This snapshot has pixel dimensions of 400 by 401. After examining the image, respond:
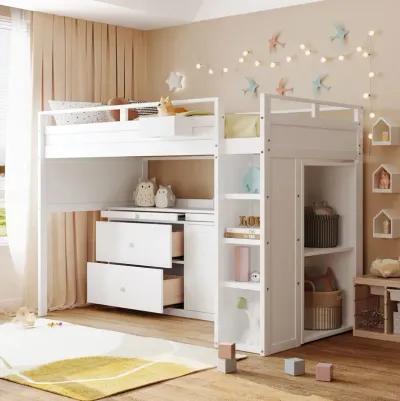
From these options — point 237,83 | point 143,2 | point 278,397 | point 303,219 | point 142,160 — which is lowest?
point 278,397

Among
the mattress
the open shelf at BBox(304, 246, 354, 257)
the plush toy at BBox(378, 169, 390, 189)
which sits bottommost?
the open shelf at BBox(304, 246, 354, 257)

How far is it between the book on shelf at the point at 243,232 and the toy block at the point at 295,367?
723mm

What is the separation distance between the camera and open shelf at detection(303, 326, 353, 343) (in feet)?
14.7

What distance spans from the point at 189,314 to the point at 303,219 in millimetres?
1177

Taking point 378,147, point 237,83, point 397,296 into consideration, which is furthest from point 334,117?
point 397,296

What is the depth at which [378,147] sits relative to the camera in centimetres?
→ 484

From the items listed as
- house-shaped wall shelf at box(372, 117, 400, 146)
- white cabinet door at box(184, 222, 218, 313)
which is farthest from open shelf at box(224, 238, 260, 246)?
house-shaped wall shelf at box(372, 117, 400, 146)

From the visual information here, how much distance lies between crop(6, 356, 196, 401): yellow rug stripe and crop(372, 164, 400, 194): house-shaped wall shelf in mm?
1661

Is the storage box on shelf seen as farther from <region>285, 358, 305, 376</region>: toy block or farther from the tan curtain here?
the tan curtain

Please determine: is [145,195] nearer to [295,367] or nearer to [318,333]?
[318,333]

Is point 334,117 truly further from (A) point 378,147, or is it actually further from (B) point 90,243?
(B) point 90,243

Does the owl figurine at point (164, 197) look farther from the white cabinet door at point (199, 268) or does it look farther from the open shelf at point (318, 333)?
the open shelf at point (318, 333)

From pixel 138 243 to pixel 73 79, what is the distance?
1.27 m

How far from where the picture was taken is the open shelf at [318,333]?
4.48m
